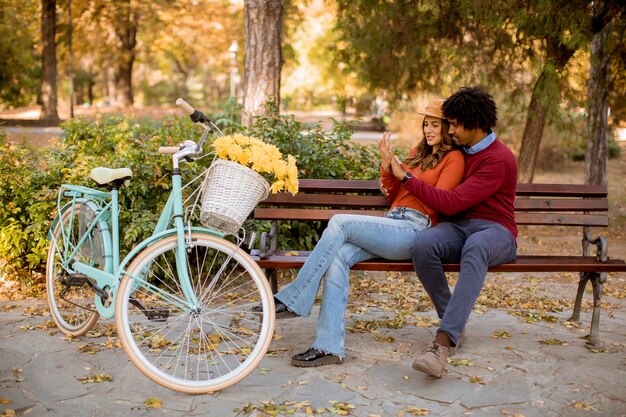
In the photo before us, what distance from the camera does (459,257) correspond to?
439 cm

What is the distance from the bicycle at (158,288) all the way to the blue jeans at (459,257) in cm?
101

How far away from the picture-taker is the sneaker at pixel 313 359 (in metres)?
4.12

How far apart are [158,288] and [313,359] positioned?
3.28 ft

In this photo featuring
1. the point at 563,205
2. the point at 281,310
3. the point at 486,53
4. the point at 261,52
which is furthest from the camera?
the point at 486,53

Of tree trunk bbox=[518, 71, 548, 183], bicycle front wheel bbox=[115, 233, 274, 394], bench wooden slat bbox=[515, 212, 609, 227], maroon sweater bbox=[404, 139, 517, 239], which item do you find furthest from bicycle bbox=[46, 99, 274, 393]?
tree trunk bbox=[518, 71, 548, 183]

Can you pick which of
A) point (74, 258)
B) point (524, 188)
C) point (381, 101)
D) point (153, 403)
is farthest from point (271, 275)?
point (381, 101)

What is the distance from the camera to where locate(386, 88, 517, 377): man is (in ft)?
13.6

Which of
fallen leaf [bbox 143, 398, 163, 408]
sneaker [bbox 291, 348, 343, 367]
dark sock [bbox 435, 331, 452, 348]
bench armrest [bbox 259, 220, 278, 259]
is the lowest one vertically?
fallen leaf [bbox 143, 398, 163, 408]

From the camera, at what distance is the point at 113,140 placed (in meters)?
7.16

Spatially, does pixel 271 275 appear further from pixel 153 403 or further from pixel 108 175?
pixel 153 403

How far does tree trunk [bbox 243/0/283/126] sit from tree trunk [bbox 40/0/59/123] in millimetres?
16283

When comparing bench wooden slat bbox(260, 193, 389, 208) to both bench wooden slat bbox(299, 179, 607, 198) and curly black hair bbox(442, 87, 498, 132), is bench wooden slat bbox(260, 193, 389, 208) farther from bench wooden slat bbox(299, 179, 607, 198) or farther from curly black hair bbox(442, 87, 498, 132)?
curly black hair bbox(442, 87, 498, 132)

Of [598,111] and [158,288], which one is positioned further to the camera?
[598,111]

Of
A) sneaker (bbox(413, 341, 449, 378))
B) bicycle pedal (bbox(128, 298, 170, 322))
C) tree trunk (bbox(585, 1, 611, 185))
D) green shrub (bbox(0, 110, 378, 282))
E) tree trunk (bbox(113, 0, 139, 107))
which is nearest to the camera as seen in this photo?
sneaker (bbox(413, 341, 449, 378))
